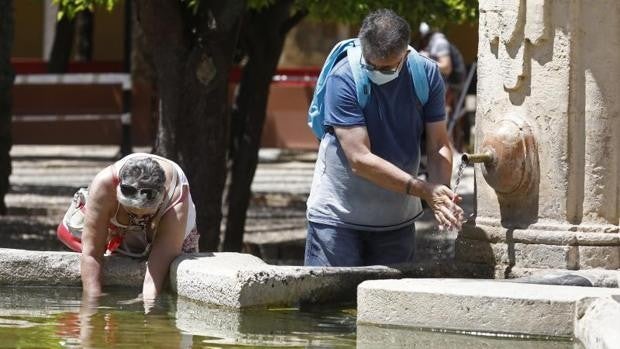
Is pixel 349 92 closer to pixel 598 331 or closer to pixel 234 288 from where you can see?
pixel 234 288

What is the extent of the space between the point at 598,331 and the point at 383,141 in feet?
7.09

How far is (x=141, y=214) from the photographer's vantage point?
7.46 m

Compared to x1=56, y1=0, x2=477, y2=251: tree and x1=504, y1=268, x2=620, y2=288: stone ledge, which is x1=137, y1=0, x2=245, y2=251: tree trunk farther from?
x1=504, y1=268, x2=620, y2=288: stone ledge

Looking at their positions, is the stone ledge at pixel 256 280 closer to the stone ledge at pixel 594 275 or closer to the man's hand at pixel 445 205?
the man's hand at pixel 445 205

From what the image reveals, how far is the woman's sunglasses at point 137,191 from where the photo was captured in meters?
7.23

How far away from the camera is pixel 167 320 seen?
6.91 meters

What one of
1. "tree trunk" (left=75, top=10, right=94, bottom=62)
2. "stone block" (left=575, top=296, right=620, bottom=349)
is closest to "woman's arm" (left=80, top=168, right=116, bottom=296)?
"stone block" (left=575, top=296, right=620, bottom=349)

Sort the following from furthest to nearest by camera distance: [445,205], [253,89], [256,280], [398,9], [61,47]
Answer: [61,47]
[253,89]
[398,9]
[445,205]
[256,280]

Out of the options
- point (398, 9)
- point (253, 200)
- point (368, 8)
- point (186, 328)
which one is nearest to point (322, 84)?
point (186, 328)

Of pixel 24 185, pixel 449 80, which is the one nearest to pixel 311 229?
pixel 449 80

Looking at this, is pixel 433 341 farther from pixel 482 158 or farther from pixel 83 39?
pixel 83 39

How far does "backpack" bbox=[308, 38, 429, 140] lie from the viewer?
7316 millimetres

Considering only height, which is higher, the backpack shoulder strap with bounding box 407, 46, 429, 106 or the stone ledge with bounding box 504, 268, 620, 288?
the backpack shoulder strap with bounding box 407, 46, 429, 106

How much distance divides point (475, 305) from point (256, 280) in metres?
1.03
